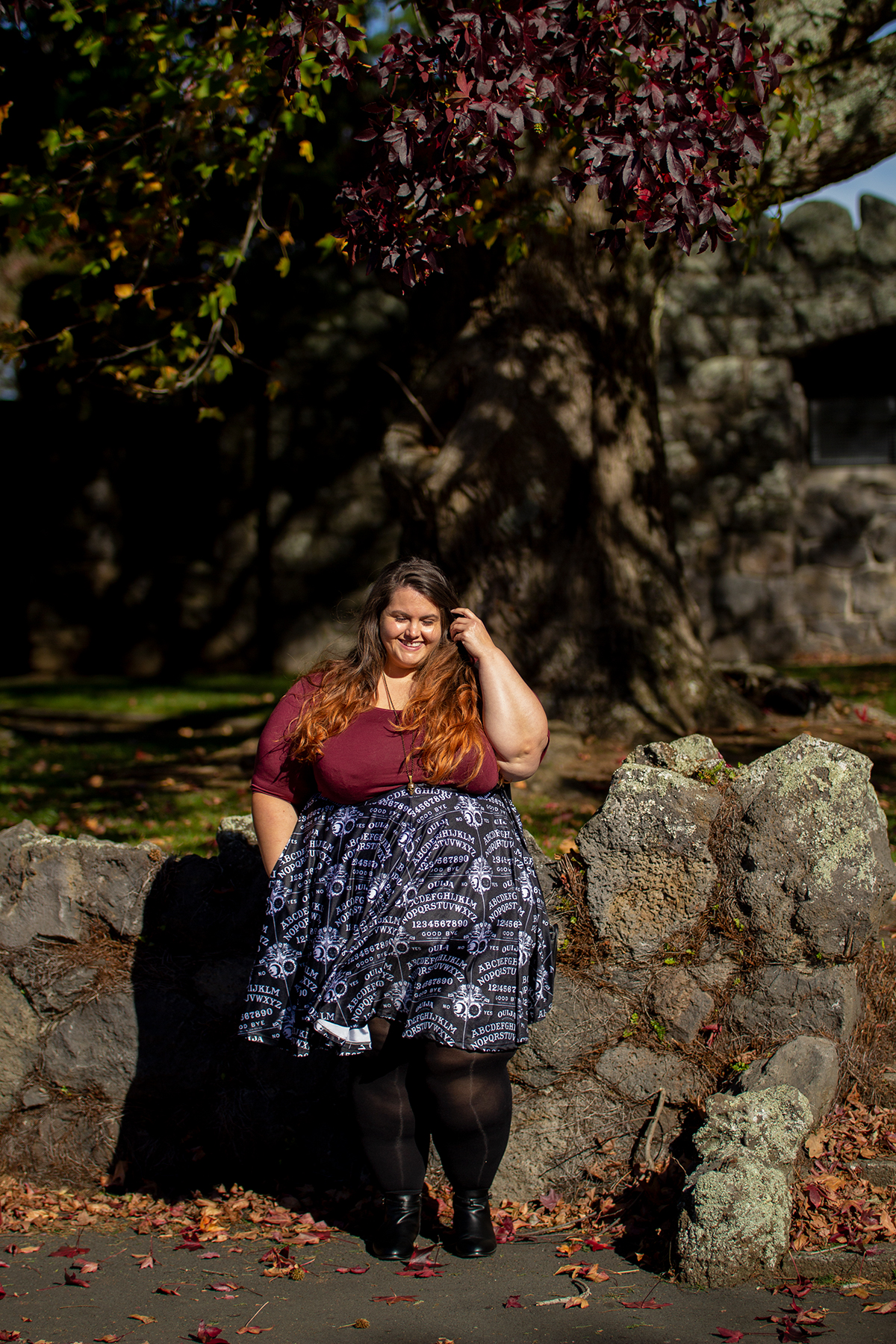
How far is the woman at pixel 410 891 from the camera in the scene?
288 cm

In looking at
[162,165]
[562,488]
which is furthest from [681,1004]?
[162,165]

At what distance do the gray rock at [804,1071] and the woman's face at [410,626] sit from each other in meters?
1.46

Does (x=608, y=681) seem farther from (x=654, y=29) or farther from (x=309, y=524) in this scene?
(x=309, y=524)

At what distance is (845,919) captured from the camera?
3.34 metres

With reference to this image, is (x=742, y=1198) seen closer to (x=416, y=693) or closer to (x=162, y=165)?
(x=416, y=693)

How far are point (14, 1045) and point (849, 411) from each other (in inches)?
381

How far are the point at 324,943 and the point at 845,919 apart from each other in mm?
1476

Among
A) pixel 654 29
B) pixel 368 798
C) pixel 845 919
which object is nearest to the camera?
pixel 654 29

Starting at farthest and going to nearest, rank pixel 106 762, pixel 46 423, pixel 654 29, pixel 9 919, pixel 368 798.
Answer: pixel 46 423 → pixel 106 762 → pixel 9 919 → pixel 368 798 → pixel 654 29

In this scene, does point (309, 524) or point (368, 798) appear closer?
point (368, 798)

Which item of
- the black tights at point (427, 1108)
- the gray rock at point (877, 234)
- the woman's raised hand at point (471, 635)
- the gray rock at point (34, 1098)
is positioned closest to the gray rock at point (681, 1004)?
the black tights at point (427, 1108)

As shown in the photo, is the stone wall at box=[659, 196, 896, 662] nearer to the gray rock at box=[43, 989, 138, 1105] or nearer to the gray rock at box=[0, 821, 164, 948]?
the gray rock at box=[0, 821, 164, 948]

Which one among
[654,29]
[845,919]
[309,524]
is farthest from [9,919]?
[309,524]

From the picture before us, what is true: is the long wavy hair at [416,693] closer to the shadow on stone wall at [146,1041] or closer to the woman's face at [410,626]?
the woman's face at [410,626]
